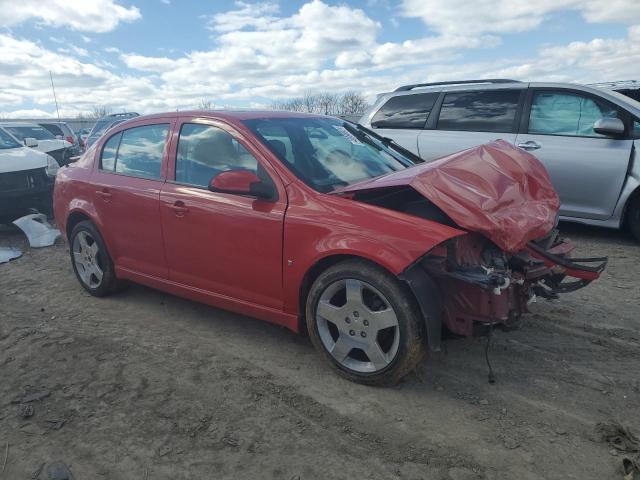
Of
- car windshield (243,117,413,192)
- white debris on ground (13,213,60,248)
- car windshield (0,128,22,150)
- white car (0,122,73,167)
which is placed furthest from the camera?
white car (0,122,73,167)

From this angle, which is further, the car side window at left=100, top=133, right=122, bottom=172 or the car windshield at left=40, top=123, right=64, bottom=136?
the car windshield at left=40, top=123, right=64, bottom=136

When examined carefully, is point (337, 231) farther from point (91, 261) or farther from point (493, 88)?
point (493, 88)

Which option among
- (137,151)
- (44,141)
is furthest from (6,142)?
(44,141)

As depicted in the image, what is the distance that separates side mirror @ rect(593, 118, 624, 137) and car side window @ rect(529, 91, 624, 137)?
17 centimetres

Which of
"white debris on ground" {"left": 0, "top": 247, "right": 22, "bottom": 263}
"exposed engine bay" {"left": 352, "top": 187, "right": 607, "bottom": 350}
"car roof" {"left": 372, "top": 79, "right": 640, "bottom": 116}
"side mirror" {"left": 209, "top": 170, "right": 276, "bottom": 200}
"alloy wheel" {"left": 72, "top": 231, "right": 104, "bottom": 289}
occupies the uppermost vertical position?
"car roof" {"left": 372, "top": 79, "right": 640, "bottom": 116}

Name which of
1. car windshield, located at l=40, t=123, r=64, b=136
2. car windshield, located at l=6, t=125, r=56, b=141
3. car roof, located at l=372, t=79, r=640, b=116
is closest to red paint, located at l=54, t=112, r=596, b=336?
car roof, located at l=372, t=79, r=640, b=116

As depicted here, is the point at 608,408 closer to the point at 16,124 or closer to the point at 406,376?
the point at 406,376

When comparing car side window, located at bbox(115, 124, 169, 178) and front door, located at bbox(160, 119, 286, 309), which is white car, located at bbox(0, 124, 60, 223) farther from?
front door, located at bbox(160, 119, 286, 309)

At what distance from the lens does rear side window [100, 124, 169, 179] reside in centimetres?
409

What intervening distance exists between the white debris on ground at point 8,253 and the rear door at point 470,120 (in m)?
5.35

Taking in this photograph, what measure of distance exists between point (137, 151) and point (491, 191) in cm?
293

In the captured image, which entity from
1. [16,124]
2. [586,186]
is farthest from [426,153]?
[16,124]

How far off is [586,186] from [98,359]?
17.5 feet

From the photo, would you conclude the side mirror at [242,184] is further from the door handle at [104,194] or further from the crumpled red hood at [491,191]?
the door handle at [104,194]
